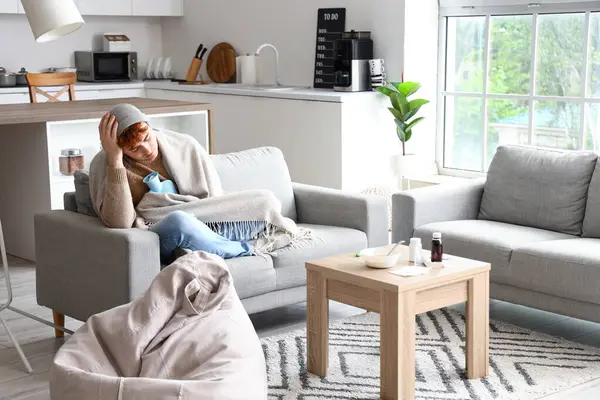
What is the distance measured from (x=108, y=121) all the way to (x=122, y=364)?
1.30 metres

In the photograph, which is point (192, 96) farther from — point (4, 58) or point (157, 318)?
point (157, 318)

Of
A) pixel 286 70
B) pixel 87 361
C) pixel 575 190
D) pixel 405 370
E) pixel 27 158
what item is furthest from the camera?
pixel 286 70

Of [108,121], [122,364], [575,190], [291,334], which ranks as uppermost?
[108,121]

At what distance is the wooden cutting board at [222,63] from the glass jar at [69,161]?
2.64 m

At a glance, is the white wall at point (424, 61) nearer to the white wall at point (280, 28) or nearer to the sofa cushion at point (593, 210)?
the white wall at point (280, 28)

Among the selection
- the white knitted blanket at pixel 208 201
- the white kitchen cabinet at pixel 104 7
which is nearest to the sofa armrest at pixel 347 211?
the white knitted blanket at pixel 208 201

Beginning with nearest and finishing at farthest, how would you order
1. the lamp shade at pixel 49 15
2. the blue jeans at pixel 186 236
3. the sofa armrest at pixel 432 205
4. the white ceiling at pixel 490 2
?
the lamp shade at pixel 49 15 → the blue jeans at pixel 186 236 → the sofa armrest at pixel 432 205 → the white ceiling at pixel 490 2

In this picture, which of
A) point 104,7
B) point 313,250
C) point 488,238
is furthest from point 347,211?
point 104,7

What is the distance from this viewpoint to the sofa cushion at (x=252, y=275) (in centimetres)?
386

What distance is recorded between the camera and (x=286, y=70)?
739 cm

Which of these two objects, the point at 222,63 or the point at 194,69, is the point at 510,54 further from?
the point at 194,69

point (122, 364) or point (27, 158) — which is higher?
point (27, 158)

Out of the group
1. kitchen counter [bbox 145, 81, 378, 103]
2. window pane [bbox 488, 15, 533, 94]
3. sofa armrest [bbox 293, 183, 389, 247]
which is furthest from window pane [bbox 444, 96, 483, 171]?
sofa armrest [bbox 293, 183, 389, 247]

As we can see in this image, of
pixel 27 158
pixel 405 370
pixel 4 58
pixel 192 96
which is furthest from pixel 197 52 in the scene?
pixel 405 370
